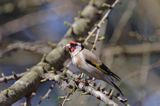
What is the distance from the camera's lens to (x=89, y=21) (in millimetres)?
3977

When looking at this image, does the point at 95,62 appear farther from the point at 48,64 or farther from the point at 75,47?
the point at 48,64

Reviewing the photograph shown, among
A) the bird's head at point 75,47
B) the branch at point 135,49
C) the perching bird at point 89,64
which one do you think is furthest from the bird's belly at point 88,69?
the branch at point 135,49

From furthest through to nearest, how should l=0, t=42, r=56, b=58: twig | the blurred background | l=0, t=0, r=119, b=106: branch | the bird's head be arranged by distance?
l=0, t=42, r=56, b=58: twig → the blurred background → the bird's head → l=0, t=0, r=119, b=106: branch

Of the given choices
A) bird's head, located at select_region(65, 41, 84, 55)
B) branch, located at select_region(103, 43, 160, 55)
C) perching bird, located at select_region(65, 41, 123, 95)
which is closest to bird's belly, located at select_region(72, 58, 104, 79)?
perching bird, located at select_region(65, 41, 123, 95)

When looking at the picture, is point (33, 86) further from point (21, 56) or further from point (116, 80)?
point (21, 56)

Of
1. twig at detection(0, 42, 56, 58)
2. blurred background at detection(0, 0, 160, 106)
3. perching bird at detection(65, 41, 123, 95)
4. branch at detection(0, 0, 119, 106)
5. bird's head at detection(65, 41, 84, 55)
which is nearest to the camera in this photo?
branch at detection(0, 0, 119, 106)

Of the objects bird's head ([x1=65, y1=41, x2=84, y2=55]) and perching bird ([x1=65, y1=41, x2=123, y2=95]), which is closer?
perching bird ([x1=65, y1=41, x2=123, y2=95])

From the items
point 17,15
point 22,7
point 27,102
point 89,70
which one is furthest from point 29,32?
point 27,102

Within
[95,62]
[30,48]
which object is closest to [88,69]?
[95,62]

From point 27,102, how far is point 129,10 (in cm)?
161

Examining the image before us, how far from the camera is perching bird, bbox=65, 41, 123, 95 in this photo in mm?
3057

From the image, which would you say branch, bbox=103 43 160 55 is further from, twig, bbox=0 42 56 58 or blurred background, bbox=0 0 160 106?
twig, bbox=0 42 56 58

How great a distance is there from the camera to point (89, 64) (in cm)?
321

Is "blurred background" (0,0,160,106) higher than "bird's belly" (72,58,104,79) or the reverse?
higher
